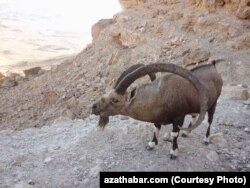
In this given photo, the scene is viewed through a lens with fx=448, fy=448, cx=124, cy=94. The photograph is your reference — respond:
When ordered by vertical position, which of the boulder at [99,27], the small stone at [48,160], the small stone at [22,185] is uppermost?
the boulder at [99,27]

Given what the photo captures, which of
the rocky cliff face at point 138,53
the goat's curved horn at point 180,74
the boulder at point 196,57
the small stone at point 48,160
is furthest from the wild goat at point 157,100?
the boulder at point 196,57

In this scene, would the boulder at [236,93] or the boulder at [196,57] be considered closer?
the boulder at [236,93]

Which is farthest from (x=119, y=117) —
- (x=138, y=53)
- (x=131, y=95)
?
(x=138, y=53)

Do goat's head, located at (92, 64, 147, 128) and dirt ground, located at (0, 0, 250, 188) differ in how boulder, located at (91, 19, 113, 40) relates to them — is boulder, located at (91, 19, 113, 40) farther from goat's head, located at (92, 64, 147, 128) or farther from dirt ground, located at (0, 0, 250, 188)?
goat's head, located at (92, 64, 147, 128)

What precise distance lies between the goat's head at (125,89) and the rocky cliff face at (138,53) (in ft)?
17.9

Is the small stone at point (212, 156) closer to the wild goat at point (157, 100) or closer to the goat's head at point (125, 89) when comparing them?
the wild goat at point (157, 100)

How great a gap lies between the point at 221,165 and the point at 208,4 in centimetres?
1030

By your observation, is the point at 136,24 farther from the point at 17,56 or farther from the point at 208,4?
the point at 17,56

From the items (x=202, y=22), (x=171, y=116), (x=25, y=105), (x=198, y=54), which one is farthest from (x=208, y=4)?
(x=171, y=116)

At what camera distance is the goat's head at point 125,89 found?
282 inches

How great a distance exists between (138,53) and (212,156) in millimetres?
9378

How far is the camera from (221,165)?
324 inches

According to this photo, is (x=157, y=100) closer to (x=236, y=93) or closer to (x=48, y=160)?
(x=48, y=160)

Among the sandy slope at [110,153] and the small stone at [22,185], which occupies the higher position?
the sandy slope at [110,153]
